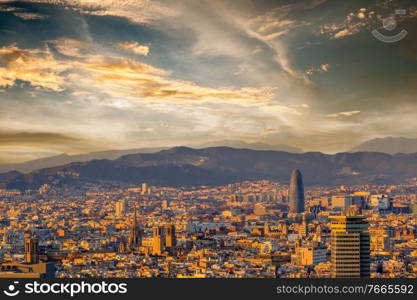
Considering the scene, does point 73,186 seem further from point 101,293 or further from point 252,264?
point 101,293

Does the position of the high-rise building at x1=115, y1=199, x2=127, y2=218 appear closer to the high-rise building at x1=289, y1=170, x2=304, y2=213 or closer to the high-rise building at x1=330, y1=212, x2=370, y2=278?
the high-rise building at x1=289, y1=170, x2=304, y2=213

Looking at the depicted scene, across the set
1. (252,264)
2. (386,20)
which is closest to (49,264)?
(252,264)

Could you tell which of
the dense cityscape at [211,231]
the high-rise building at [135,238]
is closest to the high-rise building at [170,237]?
the dense cityscape at [211,231]

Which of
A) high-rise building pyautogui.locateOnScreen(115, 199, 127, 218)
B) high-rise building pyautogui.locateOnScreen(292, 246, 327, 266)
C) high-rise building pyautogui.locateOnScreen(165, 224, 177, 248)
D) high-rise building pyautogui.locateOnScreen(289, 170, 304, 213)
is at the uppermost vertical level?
high-rise building pyautogui.locateOnScreen(289, 170, 304, 213)

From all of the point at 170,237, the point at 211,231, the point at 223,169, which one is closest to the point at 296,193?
the point at 223,169

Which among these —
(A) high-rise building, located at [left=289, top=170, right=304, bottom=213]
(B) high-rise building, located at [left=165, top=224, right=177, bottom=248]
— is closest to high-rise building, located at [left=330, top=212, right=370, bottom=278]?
(B) high-rise building, located at [left=165, top=224, right=177, bottom=248]

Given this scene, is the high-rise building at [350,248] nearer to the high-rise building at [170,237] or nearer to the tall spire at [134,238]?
the high-rise building at [170,237]
